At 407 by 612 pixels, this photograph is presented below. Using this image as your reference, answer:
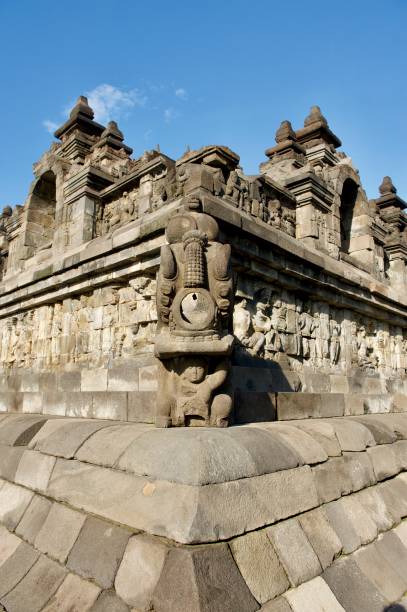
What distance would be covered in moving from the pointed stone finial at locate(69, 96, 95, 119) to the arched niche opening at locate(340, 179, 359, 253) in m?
5.90

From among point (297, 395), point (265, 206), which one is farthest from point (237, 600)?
point (265, 206)

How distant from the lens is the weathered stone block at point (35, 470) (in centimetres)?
414

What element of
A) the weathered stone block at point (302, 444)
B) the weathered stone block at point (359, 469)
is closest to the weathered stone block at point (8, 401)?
the weathered stone block at point (302, 444)

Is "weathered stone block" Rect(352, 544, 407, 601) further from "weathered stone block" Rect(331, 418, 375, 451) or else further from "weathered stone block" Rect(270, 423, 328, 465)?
"weathered stone block" Rect(331, 418, 375, 451)

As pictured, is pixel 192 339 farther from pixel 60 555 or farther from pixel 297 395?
pixel 297 395

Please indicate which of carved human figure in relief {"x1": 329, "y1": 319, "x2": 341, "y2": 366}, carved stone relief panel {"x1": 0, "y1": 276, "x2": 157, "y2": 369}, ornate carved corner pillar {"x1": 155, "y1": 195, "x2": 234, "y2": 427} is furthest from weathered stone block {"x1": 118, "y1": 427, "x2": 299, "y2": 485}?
carved human figure in relief {"x1": 329, "y1": 319, "x2": 341, "y2": 366}

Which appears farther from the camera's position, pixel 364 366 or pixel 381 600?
pixel 364 366

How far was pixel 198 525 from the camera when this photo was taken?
101 inches

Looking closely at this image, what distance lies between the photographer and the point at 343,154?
970cm

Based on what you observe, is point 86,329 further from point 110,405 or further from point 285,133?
point 285,133

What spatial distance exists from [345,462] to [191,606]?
256 centimetres

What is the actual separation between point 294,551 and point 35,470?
Result: 8.67 feet

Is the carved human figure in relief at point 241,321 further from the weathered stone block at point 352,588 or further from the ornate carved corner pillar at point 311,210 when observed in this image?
the weathered stone block at point 352,588

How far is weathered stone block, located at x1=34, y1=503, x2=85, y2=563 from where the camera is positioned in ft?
10.6
